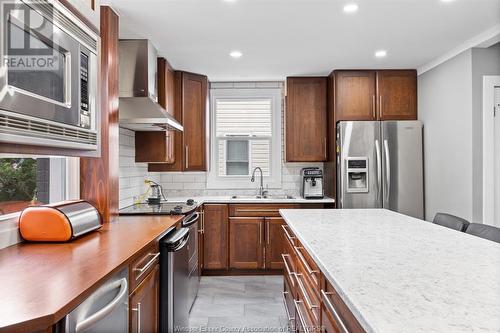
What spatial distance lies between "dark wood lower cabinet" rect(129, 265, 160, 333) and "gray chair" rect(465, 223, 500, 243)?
74.3 inches

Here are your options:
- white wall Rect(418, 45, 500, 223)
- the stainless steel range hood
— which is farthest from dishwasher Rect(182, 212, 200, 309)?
white wall Rect(418, 45, 500, 223)

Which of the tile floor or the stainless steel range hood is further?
the stainless steel range hood

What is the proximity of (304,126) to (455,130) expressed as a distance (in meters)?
1.66

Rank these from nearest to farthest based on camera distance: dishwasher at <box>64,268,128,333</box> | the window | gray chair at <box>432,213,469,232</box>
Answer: dishwasher at <box>64,268,128,333</box> < the window < gray chair at <box>432,213,469,232</box>

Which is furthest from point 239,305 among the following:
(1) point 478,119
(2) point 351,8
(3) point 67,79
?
(1) point 478,119

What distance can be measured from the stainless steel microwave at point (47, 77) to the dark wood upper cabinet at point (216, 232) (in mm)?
2361

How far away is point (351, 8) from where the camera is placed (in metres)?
2.60

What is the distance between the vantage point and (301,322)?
76.3 inches

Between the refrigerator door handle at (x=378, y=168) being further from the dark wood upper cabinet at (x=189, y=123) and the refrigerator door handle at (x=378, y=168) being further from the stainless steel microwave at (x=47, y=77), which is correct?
the stainless steel microwave at (x=47, y=77)

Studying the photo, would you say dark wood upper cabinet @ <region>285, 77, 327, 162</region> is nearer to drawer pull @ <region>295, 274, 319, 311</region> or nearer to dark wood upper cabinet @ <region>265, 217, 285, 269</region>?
dark wood upper cabinet @ <region>265, 217, 285, 269</region>

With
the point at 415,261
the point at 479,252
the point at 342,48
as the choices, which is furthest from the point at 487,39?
the point at 415,261

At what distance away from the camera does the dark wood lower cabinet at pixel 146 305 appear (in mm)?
1598

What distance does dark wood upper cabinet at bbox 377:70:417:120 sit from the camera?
4.21 meters

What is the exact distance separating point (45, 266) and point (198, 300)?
86.6 inches
